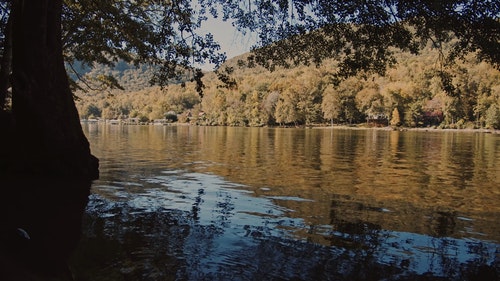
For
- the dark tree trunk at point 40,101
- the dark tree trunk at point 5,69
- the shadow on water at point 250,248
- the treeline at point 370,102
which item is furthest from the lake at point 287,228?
the treeline at point 370,102

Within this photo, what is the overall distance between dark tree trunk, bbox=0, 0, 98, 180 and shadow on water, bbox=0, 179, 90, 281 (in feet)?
2.64

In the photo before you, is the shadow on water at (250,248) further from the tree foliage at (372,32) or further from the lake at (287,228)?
the tree foliage at (372,32)

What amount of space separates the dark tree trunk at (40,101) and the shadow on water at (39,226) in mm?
806

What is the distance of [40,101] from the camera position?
1179 centimetres

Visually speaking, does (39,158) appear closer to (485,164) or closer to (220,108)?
(485,164)

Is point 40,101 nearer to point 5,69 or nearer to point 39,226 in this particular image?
point 39,226

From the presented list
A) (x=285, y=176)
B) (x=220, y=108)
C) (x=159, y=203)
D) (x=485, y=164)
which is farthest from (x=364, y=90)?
(x=159, y=203)

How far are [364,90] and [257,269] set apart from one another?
129913 mm

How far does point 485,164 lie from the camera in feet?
80.3

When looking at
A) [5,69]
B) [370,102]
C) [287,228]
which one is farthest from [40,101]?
[370,102]

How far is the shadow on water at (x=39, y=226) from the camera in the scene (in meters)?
4.89

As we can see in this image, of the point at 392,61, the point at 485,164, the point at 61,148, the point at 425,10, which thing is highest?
the point at 425,10

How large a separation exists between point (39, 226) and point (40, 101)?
577 cm

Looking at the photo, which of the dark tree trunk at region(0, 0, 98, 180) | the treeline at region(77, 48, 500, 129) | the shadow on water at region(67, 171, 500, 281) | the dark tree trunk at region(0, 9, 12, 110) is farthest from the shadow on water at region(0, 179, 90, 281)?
the treeline at region(77, 48, 500, 129)
